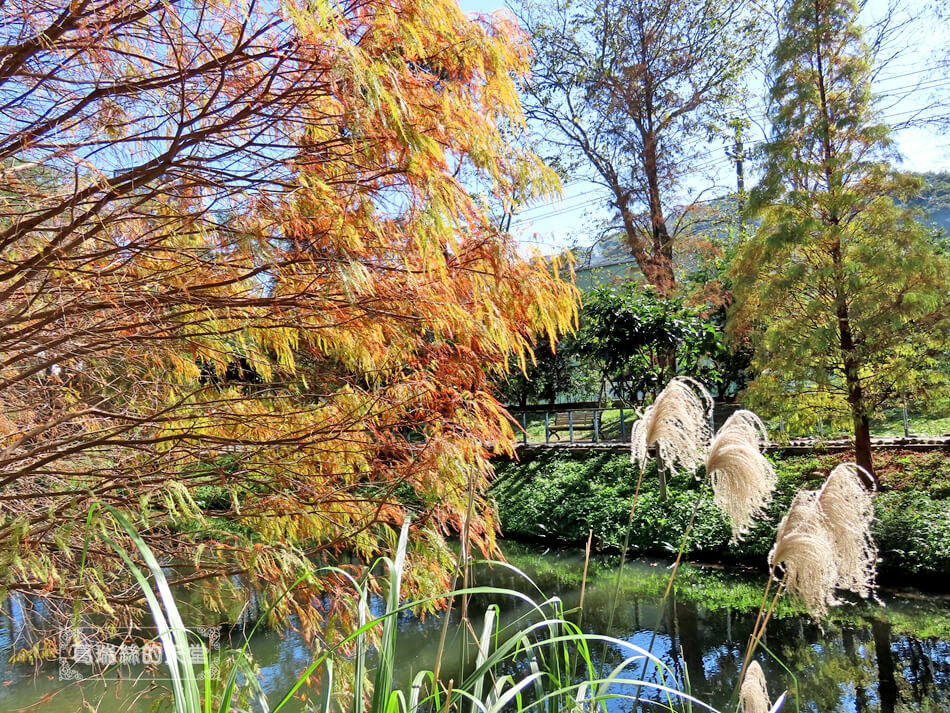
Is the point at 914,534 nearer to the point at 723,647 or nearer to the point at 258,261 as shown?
the point at 723,647

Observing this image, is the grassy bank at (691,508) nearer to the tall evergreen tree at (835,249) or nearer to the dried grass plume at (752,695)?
the tall evergreen tree at (835,249)

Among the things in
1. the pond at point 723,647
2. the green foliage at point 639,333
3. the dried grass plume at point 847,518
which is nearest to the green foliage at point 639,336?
the green foliage at point 639,333

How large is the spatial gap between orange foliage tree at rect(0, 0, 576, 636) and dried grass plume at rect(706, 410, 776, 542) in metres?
0.62

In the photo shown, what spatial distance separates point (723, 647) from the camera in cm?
524

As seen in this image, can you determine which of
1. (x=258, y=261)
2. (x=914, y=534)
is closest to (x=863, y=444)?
(x=914, y=534)

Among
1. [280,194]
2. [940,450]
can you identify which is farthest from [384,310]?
[940,450]

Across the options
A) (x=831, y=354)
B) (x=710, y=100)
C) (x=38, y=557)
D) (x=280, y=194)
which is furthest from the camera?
(x=710, y=100)

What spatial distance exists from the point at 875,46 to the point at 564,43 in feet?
22.4

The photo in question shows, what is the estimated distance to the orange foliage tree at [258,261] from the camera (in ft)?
6.40

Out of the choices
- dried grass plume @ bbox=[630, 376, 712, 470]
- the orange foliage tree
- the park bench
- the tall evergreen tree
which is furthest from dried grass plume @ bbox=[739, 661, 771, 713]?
the park bench

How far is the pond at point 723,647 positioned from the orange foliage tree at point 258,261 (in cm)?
181

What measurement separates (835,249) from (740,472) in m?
7.36

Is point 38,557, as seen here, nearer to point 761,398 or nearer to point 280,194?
point 280,194

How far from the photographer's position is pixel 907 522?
21.9 feet
